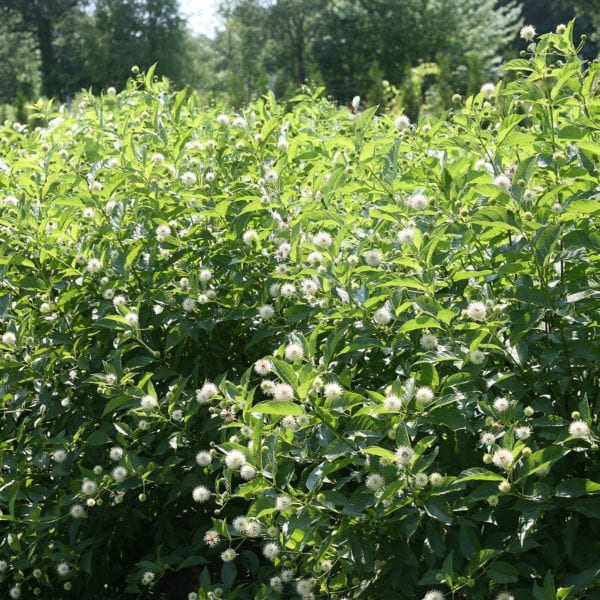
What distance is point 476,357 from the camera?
2117mm

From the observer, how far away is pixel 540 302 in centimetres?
211

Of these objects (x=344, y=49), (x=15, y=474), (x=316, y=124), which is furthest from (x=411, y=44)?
(x=15, y=474)

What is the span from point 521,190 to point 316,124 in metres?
2.64

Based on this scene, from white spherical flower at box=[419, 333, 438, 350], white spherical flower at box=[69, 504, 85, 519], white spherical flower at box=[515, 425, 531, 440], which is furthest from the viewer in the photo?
white spherical flower at box=[69, 504, 85, 519]

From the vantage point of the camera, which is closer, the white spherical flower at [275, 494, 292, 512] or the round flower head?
the white spherical flower at [275, 494, 292, 512]

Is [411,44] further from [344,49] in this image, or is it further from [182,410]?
[182,410]

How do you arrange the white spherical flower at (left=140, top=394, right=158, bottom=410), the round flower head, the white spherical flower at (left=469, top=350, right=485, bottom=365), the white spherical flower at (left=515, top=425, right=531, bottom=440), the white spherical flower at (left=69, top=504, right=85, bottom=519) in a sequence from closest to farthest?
the white spherical flower at (left=515, top=425, right=531, bottom=440) < the white spherical flower at (left=469, top=350, right=485, bottom=365) < the white spherical flower at (left=140, top=394, right=158, bottom=410) < the white spherical flower at (left=69, top=504, right=85, bottom=519) < the round flower head

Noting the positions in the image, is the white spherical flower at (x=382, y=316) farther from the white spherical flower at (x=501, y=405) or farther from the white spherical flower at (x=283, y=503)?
the white spherical flower at (x=283, y=503)

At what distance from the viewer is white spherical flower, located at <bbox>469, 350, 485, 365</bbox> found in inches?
83.1

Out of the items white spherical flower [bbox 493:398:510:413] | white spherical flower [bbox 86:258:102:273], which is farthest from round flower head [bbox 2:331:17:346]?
white spherical flower [bbox 493:398:510:413]

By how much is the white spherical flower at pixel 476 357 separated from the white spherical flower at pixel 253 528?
2.31 ft

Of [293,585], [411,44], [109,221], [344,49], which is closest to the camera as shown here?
[293,585]

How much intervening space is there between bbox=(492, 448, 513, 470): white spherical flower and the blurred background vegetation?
72.6ft

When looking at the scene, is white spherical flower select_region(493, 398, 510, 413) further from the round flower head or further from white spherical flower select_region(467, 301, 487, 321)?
the round flower head
